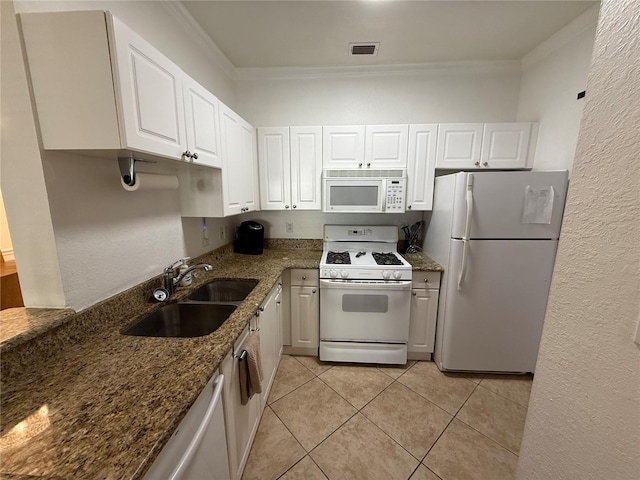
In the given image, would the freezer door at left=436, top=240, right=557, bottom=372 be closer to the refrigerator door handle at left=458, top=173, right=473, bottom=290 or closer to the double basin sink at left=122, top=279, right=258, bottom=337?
the refrigerator door handle at left=458, top=173, right=473, bottom=290

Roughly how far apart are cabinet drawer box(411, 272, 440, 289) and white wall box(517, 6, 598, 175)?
1.27 meters

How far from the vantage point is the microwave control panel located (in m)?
2.16

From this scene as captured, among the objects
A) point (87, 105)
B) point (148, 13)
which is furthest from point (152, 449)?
point (148, 13)

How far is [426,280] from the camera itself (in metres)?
2.07

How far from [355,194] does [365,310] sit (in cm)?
102

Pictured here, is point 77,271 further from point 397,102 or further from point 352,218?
point 397,102

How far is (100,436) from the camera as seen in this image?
60 centimetres

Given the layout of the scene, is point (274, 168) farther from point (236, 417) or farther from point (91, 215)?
point (236, 417)

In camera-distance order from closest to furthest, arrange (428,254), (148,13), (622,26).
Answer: (622,26), (148,13), (428,254)

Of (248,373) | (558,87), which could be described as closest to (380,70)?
(558,87)

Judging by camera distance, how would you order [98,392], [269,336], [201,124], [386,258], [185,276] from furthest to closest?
[386,258], [269,336], [185,276], [201,124], [98,392]

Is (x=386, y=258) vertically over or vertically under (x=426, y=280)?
over

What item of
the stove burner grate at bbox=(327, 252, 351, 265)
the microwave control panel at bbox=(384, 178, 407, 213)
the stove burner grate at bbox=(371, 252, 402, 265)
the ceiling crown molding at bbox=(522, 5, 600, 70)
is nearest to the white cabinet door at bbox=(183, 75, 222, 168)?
the stove burner grate at bbox=(327, 252, 351, 265)

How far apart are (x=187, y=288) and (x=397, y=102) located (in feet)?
8.12
